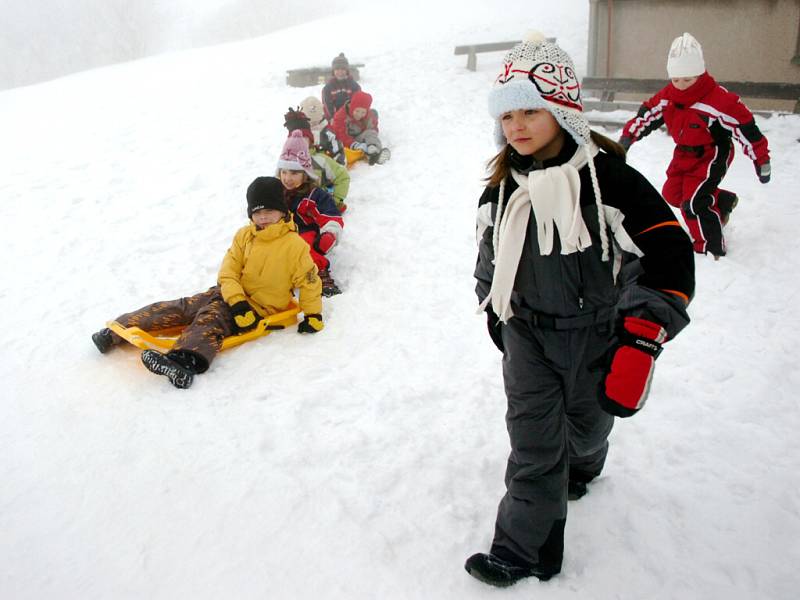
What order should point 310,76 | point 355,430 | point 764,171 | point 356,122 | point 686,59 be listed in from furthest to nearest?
point 310,76 < point 356,122 < point 764,171 < point 686,59 < point 355,430

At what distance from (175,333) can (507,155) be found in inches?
120

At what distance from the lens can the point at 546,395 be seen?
86.4 inches

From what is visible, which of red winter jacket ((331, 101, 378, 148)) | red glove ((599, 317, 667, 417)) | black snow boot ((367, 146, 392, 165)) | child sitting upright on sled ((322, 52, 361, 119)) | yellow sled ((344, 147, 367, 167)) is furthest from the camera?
child sitting upright on sled ((322, 52, 361, 119))

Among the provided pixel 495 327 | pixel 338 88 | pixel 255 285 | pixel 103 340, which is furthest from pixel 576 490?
pixel 338 88

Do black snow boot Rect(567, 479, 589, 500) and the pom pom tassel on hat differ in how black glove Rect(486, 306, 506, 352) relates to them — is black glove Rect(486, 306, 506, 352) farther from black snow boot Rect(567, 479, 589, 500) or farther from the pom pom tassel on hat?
black snow boot Rect(567, 479, 589, 500)

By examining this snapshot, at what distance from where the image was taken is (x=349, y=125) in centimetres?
854

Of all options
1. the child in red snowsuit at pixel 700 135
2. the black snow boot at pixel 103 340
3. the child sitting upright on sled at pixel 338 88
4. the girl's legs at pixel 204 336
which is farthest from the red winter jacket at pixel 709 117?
the child sitting upright on sled at pixel 338 88

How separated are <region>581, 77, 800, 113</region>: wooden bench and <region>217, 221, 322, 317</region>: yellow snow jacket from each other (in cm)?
656

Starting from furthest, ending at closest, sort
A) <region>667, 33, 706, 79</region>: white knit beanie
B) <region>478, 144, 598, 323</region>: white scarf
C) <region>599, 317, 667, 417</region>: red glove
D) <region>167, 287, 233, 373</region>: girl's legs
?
1. <region>667, 33, 706, 79</region>: white knit beanie
2. <region>167, 287, 233, 373</region>: girl's legs
3. <region>478, 144, 598, 323</region>: white scarf
4. <region>599, 317, 667, 417</region>: red glove

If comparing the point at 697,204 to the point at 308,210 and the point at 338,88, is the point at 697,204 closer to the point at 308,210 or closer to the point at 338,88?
the point at 308,210

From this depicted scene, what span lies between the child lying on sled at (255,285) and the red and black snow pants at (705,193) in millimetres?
3239

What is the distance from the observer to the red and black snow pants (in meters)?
4.83

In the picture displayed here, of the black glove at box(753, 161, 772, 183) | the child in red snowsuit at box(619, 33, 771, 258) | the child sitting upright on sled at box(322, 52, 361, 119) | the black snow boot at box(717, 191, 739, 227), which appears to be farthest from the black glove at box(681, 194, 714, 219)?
the child sitting upright on sled at box(322, 52, 361, 119)

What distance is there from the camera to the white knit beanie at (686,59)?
15.2 ft
